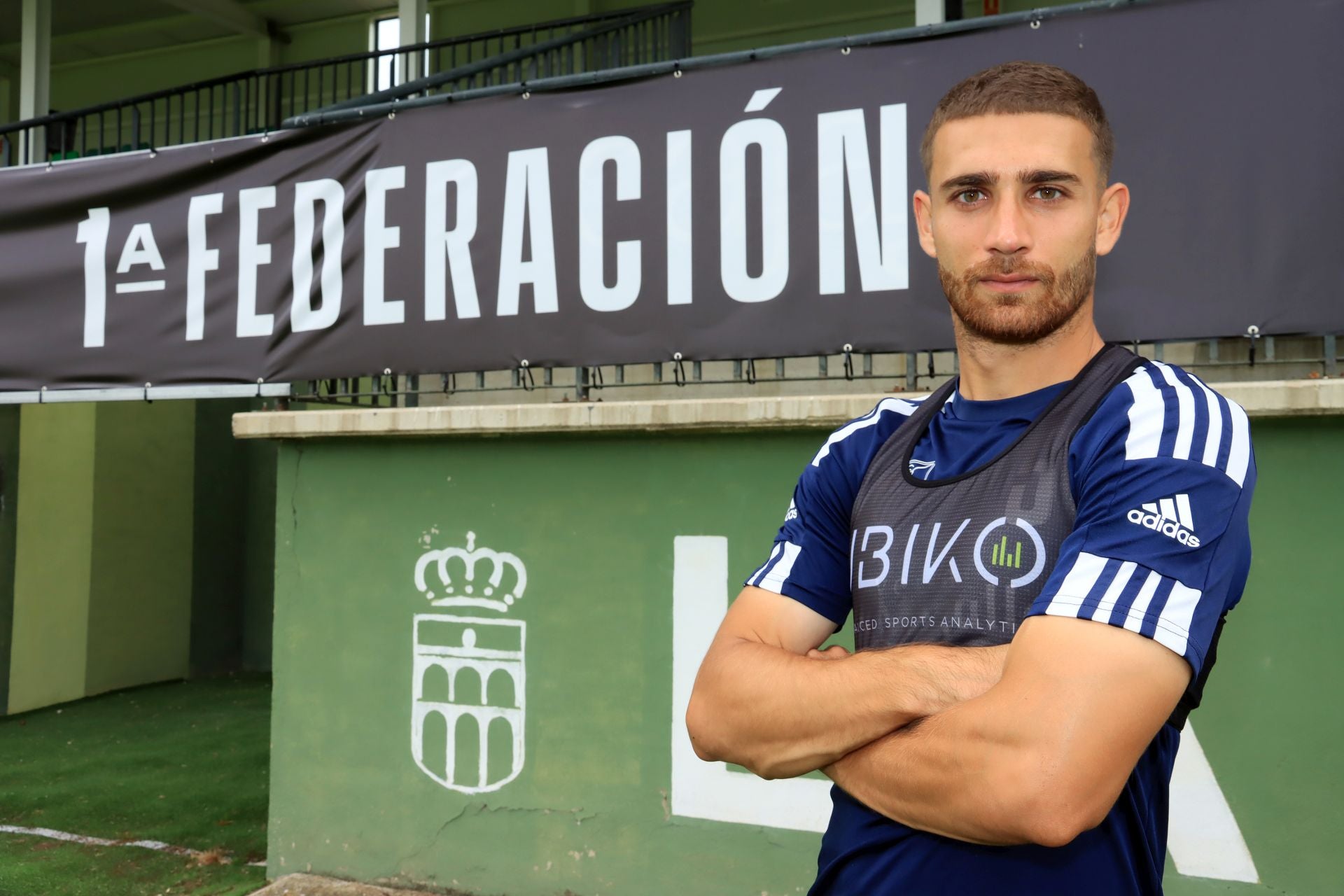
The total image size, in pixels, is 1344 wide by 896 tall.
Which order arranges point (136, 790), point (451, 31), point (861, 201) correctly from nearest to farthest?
point (861, 201)
point (136, 790)
point (451, 31)

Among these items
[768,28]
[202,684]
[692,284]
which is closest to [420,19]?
[768,28]

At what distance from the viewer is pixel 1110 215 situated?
1762 mm

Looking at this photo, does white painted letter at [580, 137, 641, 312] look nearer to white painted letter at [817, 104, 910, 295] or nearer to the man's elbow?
white painted letter at [817, 104, 910, 295]

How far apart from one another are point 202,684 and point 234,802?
17.4 ft

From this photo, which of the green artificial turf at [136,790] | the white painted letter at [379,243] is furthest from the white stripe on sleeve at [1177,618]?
the green artificial turf at [136,790]

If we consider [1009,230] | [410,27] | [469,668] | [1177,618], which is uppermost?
[410,27]

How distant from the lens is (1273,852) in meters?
3.38

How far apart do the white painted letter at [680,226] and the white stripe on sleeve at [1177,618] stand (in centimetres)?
285

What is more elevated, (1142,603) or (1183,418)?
(1183,418)

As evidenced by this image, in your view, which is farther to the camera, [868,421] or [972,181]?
[868,421]

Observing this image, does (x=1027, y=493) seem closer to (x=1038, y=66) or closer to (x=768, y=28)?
(x=1038, y=66)

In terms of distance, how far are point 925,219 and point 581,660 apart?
286 centimetres

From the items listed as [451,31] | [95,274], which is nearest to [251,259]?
[95,274]

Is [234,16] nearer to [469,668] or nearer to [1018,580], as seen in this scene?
[469,668]
